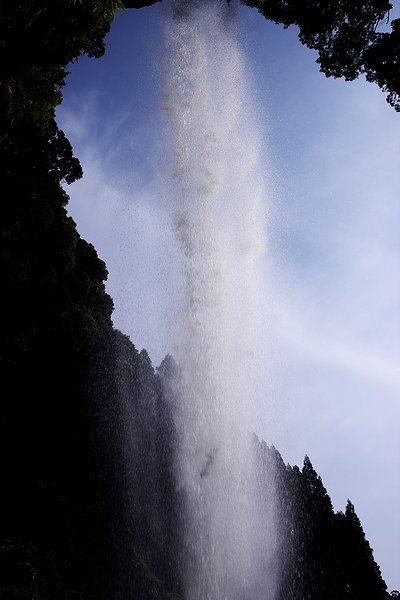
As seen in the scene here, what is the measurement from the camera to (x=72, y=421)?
90.1ft

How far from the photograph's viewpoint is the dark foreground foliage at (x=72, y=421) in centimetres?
1333

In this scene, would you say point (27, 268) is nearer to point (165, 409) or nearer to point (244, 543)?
point (165, 409)

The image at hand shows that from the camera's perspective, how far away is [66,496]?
23578 millimetres

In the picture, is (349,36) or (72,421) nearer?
(349,36)

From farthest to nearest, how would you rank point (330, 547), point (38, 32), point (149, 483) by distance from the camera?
point (330, 547)
point (149, 483)
point (38, 32)

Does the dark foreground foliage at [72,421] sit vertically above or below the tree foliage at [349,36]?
below

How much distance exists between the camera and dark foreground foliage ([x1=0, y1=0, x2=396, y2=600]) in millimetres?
13328

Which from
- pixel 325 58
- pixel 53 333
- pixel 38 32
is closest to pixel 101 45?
pixel 38 32

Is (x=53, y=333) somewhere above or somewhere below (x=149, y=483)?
above

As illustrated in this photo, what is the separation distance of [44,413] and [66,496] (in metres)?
5.33

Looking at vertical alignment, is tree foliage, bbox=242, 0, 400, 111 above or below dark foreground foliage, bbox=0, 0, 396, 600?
above

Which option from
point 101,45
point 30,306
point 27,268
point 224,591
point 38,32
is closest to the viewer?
point 38,32

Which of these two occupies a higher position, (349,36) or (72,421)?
(349,36)

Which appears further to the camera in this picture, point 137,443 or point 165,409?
point 165,409
